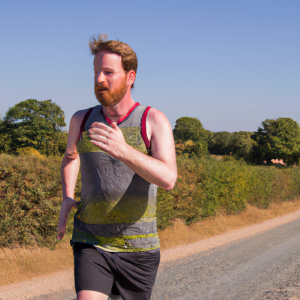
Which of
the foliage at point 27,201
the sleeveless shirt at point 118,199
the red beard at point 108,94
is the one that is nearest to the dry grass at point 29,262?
the foliage at point 27,201

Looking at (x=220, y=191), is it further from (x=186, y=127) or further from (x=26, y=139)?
(x=186, y=127)

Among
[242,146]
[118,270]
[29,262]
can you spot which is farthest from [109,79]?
[242,146]

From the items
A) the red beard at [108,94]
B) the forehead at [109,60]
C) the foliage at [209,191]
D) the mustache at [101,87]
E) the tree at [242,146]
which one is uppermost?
the tree at [242,146]

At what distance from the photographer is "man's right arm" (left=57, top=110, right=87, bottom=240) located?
6.66ft

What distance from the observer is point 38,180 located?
726 centimetres

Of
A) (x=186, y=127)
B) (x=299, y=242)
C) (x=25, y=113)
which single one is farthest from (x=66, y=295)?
(x=186, y=127)

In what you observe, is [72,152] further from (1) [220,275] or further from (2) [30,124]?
(2) [30,124]

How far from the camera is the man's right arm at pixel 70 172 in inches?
80.0

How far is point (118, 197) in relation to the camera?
1.82 metres

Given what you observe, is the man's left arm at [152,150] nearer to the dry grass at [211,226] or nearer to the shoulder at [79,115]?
the shoulder at [79,115]

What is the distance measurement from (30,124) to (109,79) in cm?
2440

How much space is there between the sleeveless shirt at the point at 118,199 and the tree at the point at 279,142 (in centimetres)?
4949

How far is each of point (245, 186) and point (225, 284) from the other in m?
9.63

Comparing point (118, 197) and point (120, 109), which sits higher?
point (120, 109)
